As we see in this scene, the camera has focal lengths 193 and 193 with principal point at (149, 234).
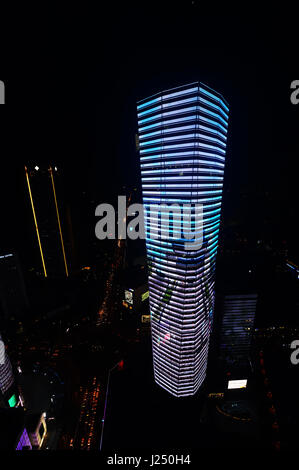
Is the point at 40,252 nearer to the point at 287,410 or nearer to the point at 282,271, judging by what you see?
the point at 287,410

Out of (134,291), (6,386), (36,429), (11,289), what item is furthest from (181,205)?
(11,289)

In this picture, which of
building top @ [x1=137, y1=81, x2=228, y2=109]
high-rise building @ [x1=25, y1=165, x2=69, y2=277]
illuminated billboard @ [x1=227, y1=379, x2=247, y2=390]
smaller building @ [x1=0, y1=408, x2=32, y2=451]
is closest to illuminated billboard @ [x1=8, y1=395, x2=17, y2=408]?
smaller building @ [x1=0, y1=408, x2=32, y2=451]

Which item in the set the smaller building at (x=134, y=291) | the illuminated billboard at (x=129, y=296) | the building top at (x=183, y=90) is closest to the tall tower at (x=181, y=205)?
the building top at (x=183, y=90)

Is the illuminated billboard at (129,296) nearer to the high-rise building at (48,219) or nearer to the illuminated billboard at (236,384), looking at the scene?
the high-rise building at (48,219)

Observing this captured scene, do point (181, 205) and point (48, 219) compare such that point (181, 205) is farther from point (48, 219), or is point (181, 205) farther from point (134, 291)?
point (48, 219)

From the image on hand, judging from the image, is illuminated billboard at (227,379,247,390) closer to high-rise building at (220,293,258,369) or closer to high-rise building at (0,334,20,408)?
high-rise building at (220,293,258,369)

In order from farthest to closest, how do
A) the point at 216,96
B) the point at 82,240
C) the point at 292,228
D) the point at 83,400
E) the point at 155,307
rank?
the point at 82,240, the point at 292,228, the point at 83,400, the point at 155,307, the point at 216,96
